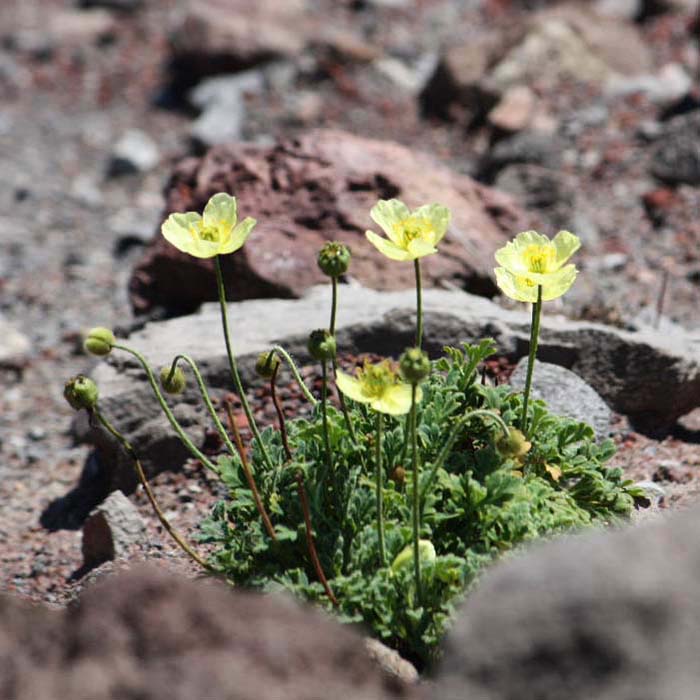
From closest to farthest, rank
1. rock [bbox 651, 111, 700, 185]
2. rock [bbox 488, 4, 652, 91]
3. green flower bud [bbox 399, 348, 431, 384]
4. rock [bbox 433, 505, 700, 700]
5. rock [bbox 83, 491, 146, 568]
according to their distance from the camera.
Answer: rock [bbox 433, 505, 700, 700] < green flower bud [bbox 399, 348, 431, 384] < rock [bbox 83, 491, 146, 568] < rock [bbox 651, 111, 700, 185] < rock [bbox 488, 4, 652, 91]

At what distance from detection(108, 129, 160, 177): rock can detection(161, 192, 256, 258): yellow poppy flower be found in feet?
17.4

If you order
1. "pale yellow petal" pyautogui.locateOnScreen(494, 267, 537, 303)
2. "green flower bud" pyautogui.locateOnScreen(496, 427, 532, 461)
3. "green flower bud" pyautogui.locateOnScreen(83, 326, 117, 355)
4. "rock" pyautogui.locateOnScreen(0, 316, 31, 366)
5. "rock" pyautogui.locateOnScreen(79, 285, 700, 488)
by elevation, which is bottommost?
"rock" pyautogui.locateOnScreen(0, 316, 31, 366)

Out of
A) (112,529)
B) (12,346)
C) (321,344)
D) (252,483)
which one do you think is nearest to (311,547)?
(252,483)

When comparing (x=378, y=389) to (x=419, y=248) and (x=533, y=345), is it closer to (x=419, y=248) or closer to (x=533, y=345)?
(x=419, y=248)

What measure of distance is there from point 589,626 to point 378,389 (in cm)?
110

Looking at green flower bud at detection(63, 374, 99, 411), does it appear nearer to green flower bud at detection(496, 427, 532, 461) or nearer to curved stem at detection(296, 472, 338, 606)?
curved stem at detection(296, 472, 338, 606)

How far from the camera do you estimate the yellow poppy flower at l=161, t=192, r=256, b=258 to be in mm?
3285

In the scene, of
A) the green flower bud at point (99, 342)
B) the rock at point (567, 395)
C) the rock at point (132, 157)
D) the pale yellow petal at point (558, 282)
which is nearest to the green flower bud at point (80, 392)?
the green flower bud at point (99, 342)

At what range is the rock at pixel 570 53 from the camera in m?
8.37

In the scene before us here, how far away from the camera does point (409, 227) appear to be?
321 centimetres

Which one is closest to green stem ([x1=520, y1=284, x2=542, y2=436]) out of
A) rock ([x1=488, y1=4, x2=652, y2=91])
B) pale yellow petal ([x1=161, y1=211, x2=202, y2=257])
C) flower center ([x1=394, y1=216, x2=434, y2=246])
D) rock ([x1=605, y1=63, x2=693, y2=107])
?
flower center ([x1=394, y1=216, x2=434, y2=246])

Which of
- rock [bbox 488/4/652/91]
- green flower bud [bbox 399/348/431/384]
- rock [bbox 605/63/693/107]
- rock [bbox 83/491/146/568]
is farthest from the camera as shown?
rock [bbox 488/4/652/91]

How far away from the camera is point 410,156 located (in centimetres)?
612

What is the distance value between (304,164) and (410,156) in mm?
629
